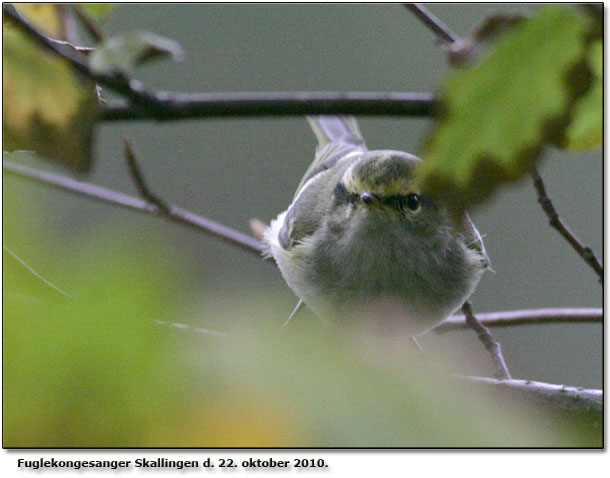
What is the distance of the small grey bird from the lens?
863 mm

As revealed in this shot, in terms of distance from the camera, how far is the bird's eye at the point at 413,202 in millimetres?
857

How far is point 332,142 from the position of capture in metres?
1.36

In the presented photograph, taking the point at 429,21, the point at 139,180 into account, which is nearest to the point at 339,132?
the point at 139,180

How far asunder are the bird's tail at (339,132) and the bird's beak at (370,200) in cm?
53

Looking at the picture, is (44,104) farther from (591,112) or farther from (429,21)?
(429,21)

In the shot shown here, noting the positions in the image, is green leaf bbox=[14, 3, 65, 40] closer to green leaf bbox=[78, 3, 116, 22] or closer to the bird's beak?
green leaf bbox=[78, 3, 116, 22]

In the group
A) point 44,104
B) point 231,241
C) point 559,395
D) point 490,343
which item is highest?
point 44,104

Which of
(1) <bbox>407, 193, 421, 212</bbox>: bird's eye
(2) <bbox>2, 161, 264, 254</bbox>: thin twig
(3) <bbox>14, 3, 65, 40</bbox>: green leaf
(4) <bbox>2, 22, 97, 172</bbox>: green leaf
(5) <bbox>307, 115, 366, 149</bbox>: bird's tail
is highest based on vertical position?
(4) <bbox>2, 22, 97, 172</bbox>: green leaf

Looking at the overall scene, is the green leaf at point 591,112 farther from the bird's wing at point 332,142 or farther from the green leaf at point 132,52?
the bird's wing at point 332,142

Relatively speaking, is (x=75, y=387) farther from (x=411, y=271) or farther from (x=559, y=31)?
(x=411, y=271)

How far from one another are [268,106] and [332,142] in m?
1.15

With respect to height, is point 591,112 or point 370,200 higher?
point 591,112

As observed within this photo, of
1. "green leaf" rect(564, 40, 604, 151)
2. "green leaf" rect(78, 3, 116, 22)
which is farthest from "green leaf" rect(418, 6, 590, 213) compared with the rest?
"green leaf" rect(78, 3, 116, 22)

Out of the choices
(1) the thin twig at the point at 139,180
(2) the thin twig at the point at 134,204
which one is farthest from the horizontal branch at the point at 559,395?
(2) the thin twig at the point at 134,204
